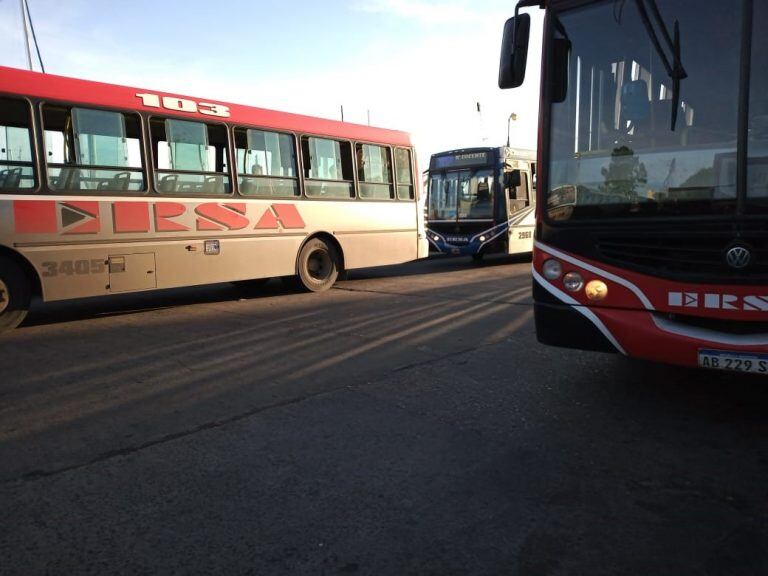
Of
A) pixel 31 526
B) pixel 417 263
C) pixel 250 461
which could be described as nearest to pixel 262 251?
pixel 250 461

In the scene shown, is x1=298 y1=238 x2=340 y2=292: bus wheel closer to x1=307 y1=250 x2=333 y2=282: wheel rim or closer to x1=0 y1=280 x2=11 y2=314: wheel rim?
x1=307 y1=250 x2=333 y2=282: wheel rim

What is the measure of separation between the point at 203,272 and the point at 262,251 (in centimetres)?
108

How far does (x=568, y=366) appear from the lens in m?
5.05

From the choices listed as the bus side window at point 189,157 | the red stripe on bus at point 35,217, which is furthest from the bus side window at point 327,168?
the red stripe on bus at point 35,217

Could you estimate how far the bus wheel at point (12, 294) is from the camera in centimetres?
664

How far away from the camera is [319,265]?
Result: 10.3 meters

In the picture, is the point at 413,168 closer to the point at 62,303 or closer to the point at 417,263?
the point at 417,263

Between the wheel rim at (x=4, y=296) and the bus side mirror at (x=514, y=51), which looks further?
the wheel rim at (x=4, y=296)

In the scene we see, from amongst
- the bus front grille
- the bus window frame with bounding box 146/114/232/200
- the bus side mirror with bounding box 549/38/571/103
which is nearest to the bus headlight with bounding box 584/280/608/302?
the bus front grille

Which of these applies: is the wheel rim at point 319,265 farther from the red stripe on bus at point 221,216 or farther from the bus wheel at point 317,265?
the red stripe on bus at point 221,216

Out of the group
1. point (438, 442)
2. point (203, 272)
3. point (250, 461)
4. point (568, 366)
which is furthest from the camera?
point (203, 272)

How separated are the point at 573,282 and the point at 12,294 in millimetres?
6108

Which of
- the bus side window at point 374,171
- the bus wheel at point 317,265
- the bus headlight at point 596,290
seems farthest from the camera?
the bus side window at point 374,171

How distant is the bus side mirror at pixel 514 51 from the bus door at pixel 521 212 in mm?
10621
